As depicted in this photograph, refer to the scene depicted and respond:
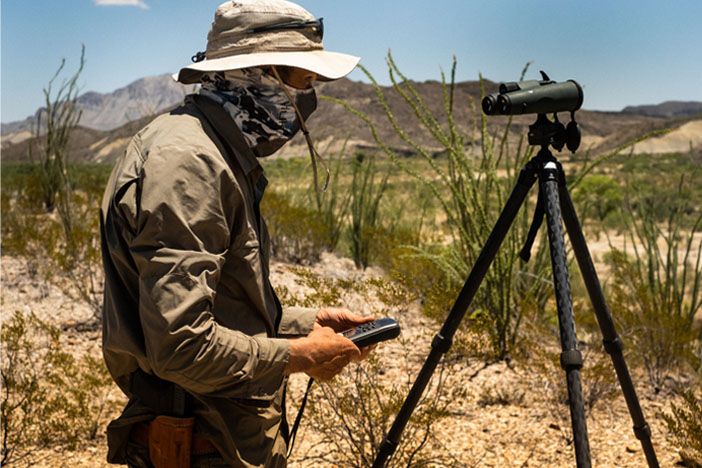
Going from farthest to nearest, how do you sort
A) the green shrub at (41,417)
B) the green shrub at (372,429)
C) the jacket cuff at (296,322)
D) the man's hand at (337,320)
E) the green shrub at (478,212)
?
the green shrub at (478,212) < the green shrub at (41,417) < the green shrub at (372,429) < the man's hand at (337,320) < the jacket cuff at (296,322)

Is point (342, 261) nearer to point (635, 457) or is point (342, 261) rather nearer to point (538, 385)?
point (538, 385)

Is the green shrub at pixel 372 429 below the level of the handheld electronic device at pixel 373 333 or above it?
below

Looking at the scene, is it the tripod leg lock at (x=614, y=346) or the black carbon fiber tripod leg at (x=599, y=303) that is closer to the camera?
the black carbon fiber tripod leg at (x=599, y=303)

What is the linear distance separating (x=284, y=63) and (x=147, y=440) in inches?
36.6

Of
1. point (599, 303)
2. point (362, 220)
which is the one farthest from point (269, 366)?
point (362, 220)

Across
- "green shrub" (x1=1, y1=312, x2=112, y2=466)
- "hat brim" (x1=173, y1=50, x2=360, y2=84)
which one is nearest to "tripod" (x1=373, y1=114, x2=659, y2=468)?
"hat brim" (x1=173, y1=50, x2=360, y2=84)

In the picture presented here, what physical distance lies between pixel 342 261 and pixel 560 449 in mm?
3958

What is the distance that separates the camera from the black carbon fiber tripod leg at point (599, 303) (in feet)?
6.13

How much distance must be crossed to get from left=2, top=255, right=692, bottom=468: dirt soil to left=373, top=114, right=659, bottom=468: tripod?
66cm

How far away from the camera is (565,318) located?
5.36ft

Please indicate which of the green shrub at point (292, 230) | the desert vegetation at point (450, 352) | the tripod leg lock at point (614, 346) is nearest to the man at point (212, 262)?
the tripod leg lock at point (614, 346)

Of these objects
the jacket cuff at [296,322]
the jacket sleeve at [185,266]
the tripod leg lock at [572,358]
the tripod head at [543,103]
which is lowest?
the tripod leg lock at [572,358]

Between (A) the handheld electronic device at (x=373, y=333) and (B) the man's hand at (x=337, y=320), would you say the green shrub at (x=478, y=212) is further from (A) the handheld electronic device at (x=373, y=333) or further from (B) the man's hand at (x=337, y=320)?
(A) the handheld electronic device at (x=373, y=333)

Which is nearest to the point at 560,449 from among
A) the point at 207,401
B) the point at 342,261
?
the point at 207,401
